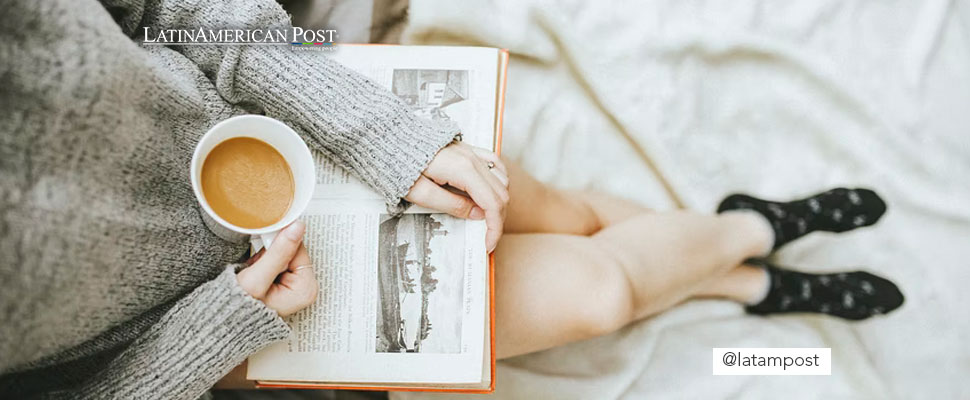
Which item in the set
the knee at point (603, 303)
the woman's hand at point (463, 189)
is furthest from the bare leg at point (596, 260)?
the woman's hand at point (463, 189)

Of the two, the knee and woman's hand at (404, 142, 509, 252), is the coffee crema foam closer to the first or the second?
woman's hand at (404, 142, 509, 252)

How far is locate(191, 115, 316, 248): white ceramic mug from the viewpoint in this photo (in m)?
0.52

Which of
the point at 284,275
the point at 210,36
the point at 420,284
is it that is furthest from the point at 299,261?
the point at 210,36

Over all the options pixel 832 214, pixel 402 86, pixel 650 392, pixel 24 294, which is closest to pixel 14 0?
pixel 24 294

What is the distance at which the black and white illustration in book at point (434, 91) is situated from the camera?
2.25 feet

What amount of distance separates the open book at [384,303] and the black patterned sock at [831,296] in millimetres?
527

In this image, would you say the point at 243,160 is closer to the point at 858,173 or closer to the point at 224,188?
the point at 224,188

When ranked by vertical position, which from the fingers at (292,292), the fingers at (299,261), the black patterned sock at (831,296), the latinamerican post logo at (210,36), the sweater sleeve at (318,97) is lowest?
the fingers at (292,292)

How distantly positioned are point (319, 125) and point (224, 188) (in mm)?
119

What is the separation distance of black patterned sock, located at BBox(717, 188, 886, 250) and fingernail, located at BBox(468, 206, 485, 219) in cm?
50

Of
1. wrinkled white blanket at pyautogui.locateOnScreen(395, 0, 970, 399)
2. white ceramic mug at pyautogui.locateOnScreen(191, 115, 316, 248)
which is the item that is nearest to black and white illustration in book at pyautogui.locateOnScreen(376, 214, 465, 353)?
white ceramic mug at pyautogui.locateOnScreen(191, 115, 316, 248)

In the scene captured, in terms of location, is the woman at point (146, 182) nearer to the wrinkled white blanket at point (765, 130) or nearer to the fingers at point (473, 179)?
the fingers at point (473, 179)

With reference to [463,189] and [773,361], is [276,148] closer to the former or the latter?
[463,189]

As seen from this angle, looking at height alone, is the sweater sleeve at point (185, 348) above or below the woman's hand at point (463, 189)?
below
